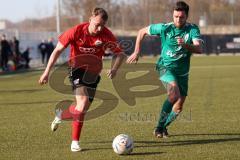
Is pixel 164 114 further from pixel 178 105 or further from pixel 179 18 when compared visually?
pixel 179 18

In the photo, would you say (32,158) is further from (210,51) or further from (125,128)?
(210,51)

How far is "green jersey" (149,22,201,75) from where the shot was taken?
9.32 metres

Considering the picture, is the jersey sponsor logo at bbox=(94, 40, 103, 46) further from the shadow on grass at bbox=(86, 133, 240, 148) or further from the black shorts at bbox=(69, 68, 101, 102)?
the shadow on grass at bbox=(86, 133, 240, 148)

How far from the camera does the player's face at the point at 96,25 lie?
8317mm

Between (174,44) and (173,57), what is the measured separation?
0.24 meters

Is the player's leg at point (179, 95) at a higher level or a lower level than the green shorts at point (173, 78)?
lower

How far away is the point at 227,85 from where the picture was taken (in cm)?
2122

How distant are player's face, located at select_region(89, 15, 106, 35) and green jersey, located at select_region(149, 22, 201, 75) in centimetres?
133

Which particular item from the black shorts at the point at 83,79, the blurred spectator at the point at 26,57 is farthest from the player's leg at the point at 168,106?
the blurred spectator at the point at 26,57

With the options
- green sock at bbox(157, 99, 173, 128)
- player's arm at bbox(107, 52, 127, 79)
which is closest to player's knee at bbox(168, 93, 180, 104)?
green sock at bbox(157, 99, 173, 128)

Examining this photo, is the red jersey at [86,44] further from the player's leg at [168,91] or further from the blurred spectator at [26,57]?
the blurred spectator at [26,57]

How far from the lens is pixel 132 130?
34.4 ft

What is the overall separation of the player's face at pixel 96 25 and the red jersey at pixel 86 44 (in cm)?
11

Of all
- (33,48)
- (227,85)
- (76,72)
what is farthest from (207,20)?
(76,72)
